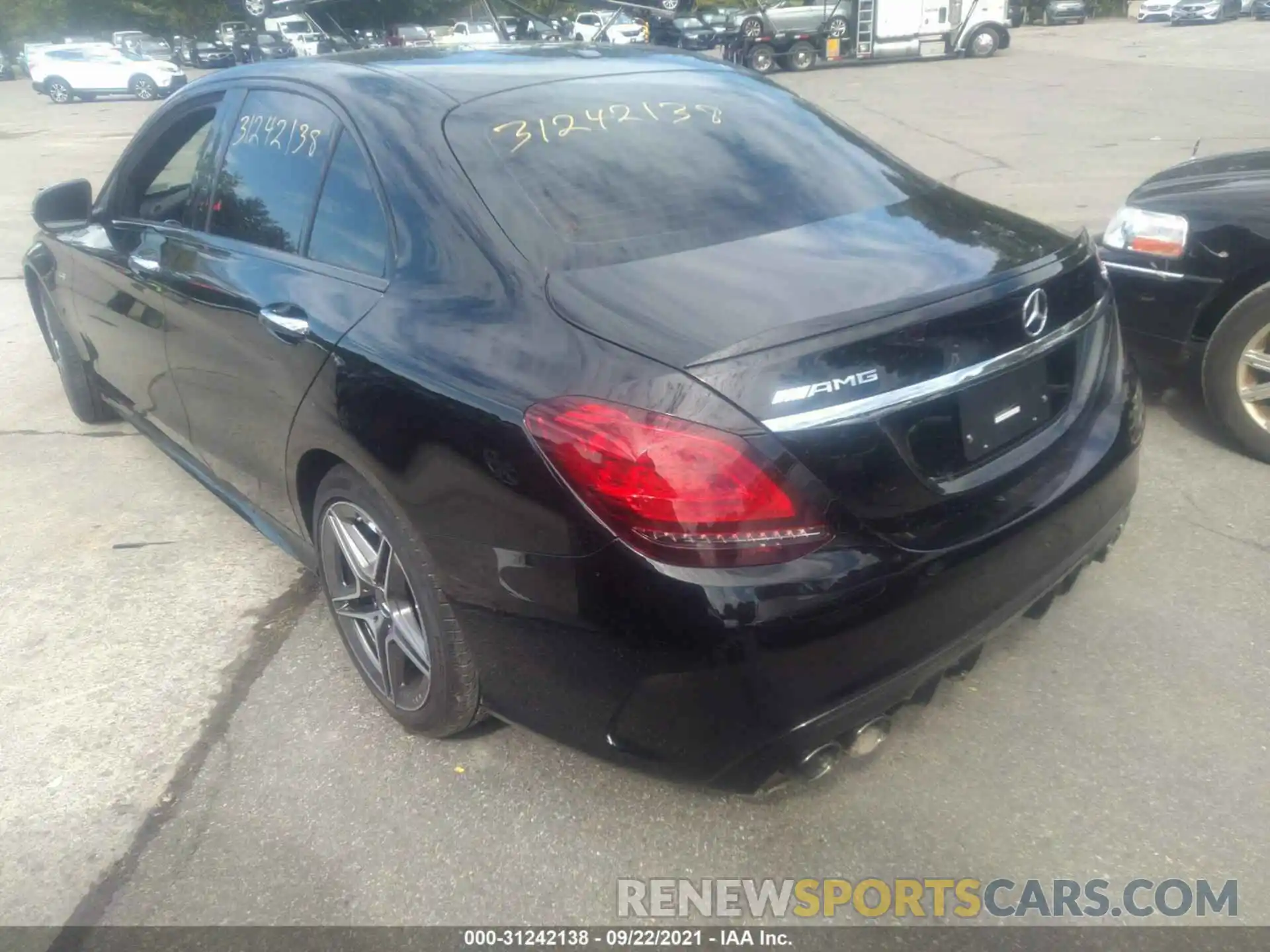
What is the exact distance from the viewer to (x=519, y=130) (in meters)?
2.67

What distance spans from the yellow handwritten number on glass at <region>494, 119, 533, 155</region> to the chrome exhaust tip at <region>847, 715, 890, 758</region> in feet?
5.26

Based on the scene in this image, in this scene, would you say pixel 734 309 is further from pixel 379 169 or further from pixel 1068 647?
pixel 1068 647

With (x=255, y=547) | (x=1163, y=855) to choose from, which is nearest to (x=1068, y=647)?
(x=1163, y=855)

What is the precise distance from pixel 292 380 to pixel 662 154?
3.74 ft

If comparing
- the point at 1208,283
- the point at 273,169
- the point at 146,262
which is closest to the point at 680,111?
the point at 273,169

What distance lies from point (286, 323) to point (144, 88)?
34.7 m

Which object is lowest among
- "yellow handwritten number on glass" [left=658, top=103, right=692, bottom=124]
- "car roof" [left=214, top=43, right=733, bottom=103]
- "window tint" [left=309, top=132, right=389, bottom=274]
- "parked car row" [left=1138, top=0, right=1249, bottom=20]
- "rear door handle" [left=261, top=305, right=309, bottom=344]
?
"parked car row" [left=1138, top=0, right=1249, bottom=20]

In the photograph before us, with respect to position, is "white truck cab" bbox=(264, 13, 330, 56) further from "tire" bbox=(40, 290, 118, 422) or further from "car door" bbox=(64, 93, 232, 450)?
"car door" bbox=(64, 93, 232, 450)

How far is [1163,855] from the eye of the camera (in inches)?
92.4

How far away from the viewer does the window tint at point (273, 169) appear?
2930 millimetres

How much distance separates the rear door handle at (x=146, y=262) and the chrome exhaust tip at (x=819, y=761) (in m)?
2.68

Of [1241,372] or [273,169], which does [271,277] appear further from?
[1241,372]

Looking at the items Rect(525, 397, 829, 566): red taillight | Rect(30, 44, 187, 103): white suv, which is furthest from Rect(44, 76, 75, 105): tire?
Rect(525, 397, 829, 566): red taillight

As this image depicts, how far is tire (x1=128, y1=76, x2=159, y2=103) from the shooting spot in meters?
32.2
